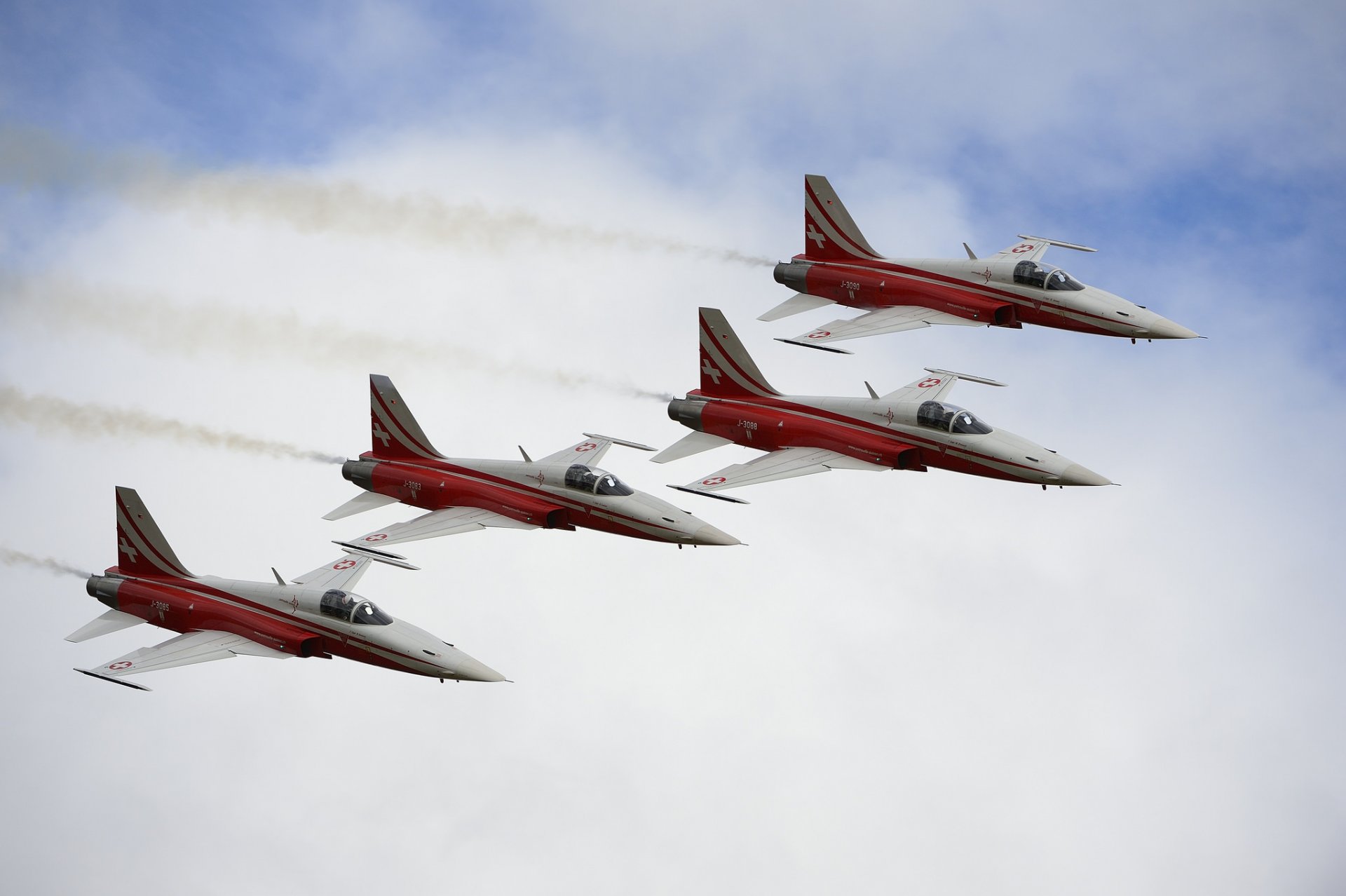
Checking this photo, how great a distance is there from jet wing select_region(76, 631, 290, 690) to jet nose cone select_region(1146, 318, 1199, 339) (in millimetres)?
30126

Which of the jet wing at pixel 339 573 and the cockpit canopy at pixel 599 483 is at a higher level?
the cockpit canopy at pixel 599 483

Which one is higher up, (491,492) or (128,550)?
(491,492)

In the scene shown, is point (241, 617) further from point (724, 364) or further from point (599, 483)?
point (724, 364)

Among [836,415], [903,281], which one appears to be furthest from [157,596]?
[903,281]

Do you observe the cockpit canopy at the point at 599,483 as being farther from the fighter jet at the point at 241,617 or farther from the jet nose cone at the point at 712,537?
the fighter jet at the point at 241,617

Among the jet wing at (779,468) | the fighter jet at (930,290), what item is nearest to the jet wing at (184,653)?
the jet wing at (779,468)

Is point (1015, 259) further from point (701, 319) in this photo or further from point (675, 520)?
point (675, 520)

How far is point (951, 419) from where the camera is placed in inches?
2682

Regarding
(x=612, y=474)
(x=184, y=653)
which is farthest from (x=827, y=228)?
(x=184, y=653)

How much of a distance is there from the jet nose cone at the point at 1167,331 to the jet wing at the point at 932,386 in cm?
587

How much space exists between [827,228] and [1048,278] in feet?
31.0

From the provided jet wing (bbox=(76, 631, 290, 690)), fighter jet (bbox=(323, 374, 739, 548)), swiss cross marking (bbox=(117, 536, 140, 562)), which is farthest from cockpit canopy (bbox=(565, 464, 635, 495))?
swiss cross marking (bbox=(117, 536, 140, 562))

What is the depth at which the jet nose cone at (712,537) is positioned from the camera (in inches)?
2621

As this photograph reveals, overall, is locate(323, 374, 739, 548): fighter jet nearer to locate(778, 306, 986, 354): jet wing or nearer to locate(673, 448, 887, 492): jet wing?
locate(673, 448, 887, 492): jet wing
